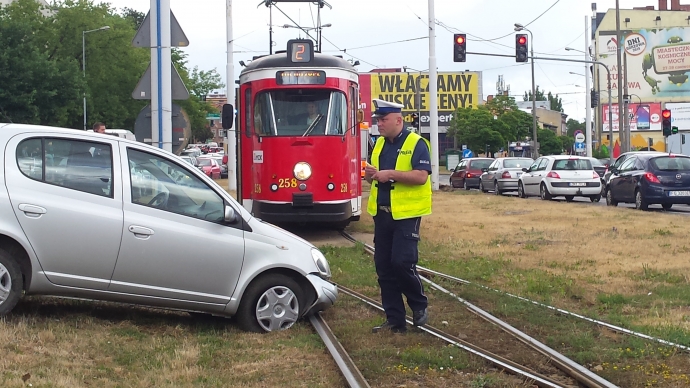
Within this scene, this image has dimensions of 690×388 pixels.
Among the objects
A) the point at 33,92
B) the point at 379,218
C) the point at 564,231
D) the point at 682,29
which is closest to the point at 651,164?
the point at 564,231

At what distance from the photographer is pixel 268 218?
47.6 feet

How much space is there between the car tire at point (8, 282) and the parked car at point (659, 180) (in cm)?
1785

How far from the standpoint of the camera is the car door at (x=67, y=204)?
269 inches

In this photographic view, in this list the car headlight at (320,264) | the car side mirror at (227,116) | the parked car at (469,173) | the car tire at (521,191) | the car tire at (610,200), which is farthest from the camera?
the parked car at (469,173)

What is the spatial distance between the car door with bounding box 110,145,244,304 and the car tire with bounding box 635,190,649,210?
55.1 feet

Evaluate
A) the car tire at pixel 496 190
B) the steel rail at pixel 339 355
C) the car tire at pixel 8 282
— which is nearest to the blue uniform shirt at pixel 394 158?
the steel rail at pixel 339 355

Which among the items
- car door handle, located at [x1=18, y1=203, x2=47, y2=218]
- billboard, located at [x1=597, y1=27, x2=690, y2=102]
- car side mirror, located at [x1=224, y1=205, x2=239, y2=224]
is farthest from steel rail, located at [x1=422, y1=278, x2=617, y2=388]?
billboard, located at [x1=597, y1=27, x2=690, y2=102]

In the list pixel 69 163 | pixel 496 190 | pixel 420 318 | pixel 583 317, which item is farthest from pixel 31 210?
pixel 496 190

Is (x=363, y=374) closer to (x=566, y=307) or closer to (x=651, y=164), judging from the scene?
(x=566, y=307)

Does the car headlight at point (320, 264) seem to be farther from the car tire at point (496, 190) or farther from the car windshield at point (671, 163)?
the car tire at point (496, 190)

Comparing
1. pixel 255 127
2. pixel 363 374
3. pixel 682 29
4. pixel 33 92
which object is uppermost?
pixel 682 29

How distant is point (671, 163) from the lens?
2188 cm

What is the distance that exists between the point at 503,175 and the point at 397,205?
85.3 ft

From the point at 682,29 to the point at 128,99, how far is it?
52.3 metres
